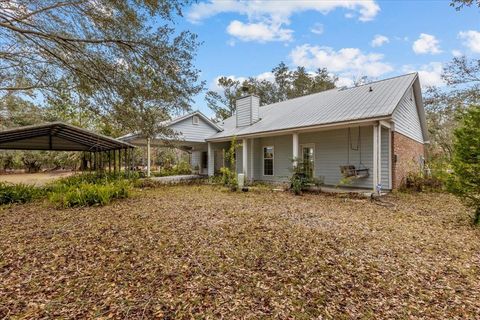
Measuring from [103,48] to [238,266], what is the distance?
18.5 feet

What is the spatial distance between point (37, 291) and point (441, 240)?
20.1 feet

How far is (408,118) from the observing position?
11570 mm

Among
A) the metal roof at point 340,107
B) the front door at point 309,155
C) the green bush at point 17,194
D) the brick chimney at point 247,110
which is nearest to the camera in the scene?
the green bush at point 17,194

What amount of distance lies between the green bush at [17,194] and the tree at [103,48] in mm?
4030

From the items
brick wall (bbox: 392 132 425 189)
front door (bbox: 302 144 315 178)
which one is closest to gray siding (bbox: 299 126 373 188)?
front door (bbox: 302 144 315 178)

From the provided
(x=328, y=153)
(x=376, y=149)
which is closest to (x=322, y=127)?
(x=328, y=153)

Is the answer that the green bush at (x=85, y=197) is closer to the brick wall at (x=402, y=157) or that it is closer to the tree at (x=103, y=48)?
the tree at (x=103, y=48)

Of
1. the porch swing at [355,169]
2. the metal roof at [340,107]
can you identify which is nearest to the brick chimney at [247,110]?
the metal roof at [340,107]

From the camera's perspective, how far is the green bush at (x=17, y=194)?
8.10 m

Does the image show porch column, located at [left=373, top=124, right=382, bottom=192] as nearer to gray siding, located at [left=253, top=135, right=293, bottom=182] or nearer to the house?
the house

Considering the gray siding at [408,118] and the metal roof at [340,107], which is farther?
the gray siding at [408,118]

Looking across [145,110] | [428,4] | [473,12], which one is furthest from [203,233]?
[428,4]

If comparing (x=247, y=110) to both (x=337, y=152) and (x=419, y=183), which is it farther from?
(x=419, y=183)

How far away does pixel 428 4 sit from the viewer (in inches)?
331
